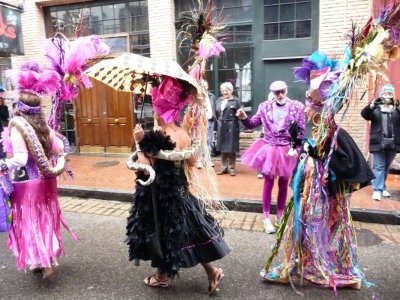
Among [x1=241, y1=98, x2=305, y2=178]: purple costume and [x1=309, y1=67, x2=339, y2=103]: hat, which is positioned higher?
[x1=309, y1=67, x2=339, y2=103]: hat

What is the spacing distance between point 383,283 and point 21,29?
966cm

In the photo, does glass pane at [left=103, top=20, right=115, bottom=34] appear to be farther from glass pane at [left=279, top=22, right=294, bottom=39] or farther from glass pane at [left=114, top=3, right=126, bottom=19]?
glass pane at [left=279, top=22, right=294, bottom=39]

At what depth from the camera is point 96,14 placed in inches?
382

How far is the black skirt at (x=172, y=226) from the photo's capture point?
2980 mm

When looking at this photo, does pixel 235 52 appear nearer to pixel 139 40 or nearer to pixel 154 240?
pixel 139 40

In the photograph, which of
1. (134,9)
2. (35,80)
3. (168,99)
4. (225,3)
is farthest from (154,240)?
(134,9)

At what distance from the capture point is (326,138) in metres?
3.09

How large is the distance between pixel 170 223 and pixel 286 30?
6539 millimetres

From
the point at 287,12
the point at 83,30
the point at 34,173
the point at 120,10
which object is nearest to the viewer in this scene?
the point at 34,173

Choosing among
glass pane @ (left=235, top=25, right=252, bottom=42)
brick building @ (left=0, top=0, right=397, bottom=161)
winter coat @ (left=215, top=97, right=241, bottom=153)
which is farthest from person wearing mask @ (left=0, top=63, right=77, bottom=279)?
glass pane @ (left=235, top=25, right=252, bottom=42)

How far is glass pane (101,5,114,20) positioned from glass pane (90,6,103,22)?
0.12 meters

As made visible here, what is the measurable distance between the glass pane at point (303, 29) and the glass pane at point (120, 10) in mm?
4353

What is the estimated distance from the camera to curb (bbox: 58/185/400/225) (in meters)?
5.04

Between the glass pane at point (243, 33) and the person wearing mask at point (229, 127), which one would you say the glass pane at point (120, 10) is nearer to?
the glass pane at point (243, 33)
